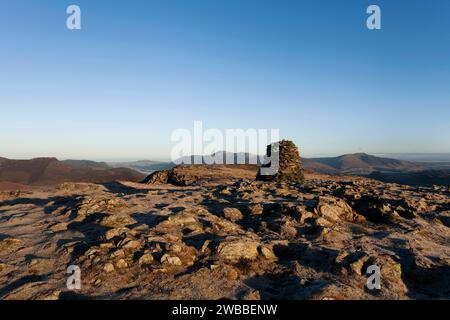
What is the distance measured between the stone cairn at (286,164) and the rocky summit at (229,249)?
888 centimetres

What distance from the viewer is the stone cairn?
23.5 m

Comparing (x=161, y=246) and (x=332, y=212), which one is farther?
(x=332, y=212)

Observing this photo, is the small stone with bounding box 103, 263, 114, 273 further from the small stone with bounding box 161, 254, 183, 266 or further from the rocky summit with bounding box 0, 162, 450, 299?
the small stone with bounding box 161, 254, 183, 266

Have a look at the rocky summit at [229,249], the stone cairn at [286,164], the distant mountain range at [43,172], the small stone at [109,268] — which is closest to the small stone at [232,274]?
the rocky summit at [229,249]

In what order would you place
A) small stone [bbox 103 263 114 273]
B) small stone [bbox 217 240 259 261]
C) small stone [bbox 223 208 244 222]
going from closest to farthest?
small stone [bbox 103 263 114 273] → small stone [bbox 217 240 259 261] → small stone [bbox 223 208 244 222]

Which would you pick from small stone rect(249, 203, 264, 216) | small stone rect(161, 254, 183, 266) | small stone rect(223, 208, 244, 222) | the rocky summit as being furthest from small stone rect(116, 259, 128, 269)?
small stone rect(249, 203, 264, 216)

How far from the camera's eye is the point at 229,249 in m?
8.70

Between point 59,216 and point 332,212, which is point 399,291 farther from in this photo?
point 59,216

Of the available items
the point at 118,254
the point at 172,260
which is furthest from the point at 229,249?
the point at 118,254

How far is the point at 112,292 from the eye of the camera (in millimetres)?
6742

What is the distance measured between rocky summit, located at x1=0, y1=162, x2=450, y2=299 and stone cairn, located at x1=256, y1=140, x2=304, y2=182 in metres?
8.88

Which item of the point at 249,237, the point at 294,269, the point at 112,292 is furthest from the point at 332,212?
the point at 112,292
